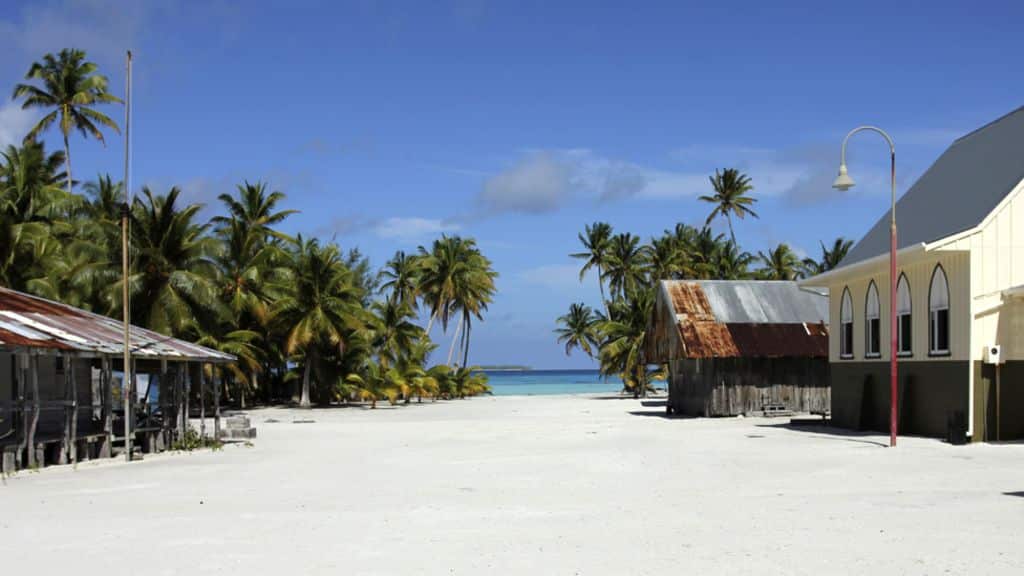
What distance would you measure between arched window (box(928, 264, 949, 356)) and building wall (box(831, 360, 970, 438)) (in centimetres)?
40

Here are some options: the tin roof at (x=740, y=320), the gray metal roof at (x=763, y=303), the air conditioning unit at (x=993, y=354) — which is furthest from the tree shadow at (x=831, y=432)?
the gray metal roof at (x=763, y=303)

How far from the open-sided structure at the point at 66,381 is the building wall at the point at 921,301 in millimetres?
16977

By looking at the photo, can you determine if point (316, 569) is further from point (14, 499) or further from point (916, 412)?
point (916, 412)

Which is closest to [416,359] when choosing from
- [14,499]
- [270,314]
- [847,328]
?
[270,314]

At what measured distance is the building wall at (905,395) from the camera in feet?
76.9

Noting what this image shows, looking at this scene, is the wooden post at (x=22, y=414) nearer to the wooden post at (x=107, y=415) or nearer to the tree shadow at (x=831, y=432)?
the wooden post at (x=107, y=415)

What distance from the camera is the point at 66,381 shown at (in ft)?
75.8

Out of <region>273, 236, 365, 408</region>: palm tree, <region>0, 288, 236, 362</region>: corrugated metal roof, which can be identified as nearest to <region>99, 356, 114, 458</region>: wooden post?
<region>0, 288, 236, 362</region>: corrugated metal roof

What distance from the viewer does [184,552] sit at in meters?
9.96

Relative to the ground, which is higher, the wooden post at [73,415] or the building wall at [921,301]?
the building wall at [921,301]

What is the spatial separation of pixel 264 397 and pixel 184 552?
4661 centimetres

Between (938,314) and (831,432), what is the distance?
15.9 feet

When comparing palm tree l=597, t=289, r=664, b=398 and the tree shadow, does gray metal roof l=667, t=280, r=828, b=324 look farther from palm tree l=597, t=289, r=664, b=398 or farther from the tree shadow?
palm tree l=597, t=289, r=664, b=398

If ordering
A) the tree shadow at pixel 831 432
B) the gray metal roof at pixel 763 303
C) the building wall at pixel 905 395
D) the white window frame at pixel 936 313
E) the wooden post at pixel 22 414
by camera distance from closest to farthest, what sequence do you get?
the wooden post at pixel 22 414 → the building wall at pixel 905 395 → the white window frame at pixel 936 313 → the tree shadow at pixel 831 432 → the gray metal roof at pixel 763 303
